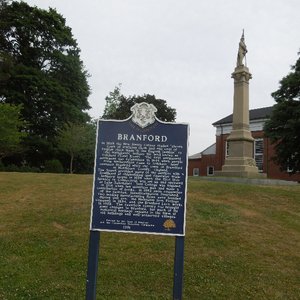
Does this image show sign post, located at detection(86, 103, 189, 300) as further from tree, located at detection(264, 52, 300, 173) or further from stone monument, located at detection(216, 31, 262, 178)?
tree, located at detection(264, 52, 300, 173)

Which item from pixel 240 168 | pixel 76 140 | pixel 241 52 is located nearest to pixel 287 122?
pixel 241 52

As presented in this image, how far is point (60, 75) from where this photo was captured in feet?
147

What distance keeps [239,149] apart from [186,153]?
17.8 metres

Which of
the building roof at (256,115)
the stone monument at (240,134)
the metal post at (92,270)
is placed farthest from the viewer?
the building roof at (256,115)

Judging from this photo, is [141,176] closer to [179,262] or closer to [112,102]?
[179,262]

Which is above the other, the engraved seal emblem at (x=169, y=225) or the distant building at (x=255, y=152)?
the distant building at (x=255, y=152)

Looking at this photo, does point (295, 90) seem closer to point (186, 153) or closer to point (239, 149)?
point (239, 149)

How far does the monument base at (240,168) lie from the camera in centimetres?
2317

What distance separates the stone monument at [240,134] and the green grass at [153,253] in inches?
351

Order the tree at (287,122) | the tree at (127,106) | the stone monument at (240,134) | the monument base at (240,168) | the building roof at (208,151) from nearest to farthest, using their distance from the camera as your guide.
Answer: the monument base at (240,168), the stone monument at (240,134), the tree at (287,122), the tree at (127,106), the building roof at (208,151)

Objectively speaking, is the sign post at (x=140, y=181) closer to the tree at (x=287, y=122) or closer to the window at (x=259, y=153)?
the tree at (x=287, y=122)

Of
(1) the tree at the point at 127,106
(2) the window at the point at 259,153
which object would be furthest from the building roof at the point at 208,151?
(1) the tree at the point at 127,106

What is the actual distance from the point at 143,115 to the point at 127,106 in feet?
153

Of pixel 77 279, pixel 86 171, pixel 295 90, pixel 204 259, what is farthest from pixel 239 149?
pixel 86 171
